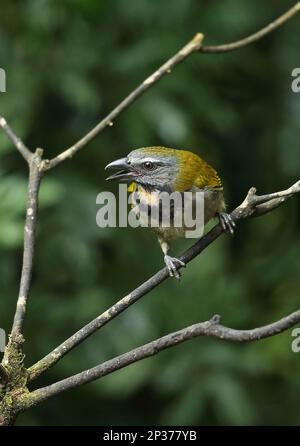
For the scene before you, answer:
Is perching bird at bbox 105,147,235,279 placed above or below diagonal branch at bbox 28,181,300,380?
above

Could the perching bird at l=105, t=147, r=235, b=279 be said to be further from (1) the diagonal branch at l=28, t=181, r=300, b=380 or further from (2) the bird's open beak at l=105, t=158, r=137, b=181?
(1) the diagonal branch at l=28, t=181, r=300, b=380

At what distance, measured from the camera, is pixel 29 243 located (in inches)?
93.4

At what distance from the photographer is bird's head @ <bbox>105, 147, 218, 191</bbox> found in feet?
11.2

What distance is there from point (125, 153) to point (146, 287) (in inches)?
97.1

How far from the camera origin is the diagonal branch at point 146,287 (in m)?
2.11

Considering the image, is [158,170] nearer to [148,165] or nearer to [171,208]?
[148,165]

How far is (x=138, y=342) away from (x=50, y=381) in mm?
518

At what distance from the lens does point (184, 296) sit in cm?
475

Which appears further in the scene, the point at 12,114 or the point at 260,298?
the point at 260,298

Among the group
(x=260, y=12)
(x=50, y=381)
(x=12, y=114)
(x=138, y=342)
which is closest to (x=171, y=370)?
(x=138, y=342)

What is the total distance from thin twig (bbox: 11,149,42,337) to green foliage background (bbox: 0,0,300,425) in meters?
1.62

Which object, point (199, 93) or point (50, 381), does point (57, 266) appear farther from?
point (199, 93)

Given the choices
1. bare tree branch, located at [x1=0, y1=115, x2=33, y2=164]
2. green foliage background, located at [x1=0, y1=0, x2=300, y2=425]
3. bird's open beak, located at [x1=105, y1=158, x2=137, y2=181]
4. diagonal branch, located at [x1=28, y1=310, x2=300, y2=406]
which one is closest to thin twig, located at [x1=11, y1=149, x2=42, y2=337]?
bare tree branch, located at [x1=0, y1=115, x2=33, y2=164]

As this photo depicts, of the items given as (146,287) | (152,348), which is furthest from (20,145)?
(152,348)
